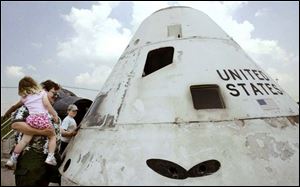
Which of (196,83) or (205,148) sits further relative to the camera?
(196,83)

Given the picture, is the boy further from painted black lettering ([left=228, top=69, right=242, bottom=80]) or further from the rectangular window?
painted black lettering ([left=228, top=69, right=242, bottom=80])

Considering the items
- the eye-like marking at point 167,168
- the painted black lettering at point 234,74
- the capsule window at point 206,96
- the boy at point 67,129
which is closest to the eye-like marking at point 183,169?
the eye-like marking at point 167,168

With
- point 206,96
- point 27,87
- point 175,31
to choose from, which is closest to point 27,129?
point 27,87

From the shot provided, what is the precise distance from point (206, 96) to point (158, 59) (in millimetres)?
1556

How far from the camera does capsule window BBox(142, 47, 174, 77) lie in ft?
14.2

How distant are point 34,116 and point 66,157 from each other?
746 millimetres

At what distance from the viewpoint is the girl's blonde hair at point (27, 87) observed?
10.8ft

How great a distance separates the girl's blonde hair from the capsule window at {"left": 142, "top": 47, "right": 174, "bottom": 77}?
157 cm

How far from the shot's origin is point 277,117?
10.7 feet

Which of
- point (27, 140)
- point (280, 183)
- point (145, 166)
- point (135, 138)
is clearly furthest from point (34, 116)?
point (280, 183)

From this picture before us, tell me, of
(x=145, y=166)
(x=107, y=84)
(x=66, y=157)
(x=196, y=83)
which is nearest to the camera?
(x=145, y=166)

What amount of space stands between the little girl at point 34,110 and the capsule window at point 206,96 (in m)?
1.64

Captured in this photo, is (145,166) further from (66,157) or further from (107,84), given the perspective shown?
(107,84)

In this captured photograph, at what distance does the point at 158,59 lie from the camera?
190 inches
